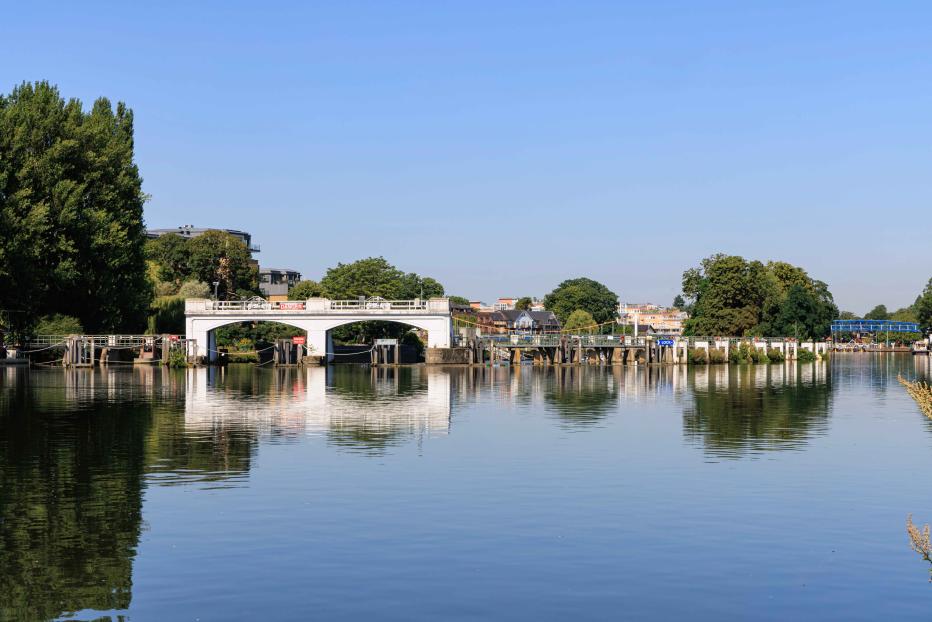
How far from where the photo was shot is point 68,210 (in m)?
68.4

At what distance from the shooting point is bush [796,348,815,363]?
122 m

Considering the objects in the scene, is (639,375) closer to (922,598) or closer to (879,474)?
(879,474)

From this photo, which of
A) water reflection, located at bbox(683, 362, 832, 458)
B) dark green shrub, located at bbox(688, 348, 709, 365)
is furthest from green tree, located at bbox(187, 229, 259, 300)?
water reflection, located at bbox(683, 362, 832, 458)

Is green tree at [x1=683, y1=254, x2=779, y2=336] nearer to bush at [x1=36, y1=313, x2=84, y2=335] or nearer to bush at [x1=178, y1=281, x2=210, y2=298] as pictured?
bush at [x1=178, y1=281, x2=210, y2=298]

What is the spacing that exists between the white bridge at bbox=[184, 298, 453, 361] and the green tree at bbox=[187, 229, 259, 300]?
111 feet

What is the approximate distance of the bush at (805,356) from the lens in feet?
401

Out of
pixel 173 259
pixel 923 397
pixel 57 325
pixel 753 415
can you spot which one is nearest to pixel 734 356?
pixel 173 259

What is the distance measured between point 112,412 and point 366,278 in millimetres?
79209

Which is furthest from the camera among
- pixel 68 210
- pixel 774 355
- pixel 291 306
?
pixel 774 355

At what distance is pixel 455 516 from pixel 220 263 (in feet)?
356

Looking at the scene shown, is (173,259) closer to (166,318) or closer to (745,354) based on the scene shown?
(166,318)

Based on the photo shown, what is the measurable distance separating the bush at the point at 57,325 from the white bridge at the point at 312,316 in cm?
1220

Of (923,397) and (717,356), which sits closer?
(923,397)

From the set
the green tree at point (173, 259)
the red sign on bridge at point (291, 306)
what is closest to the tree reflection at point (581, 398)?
the red sign on bridge at point (291, 306)
